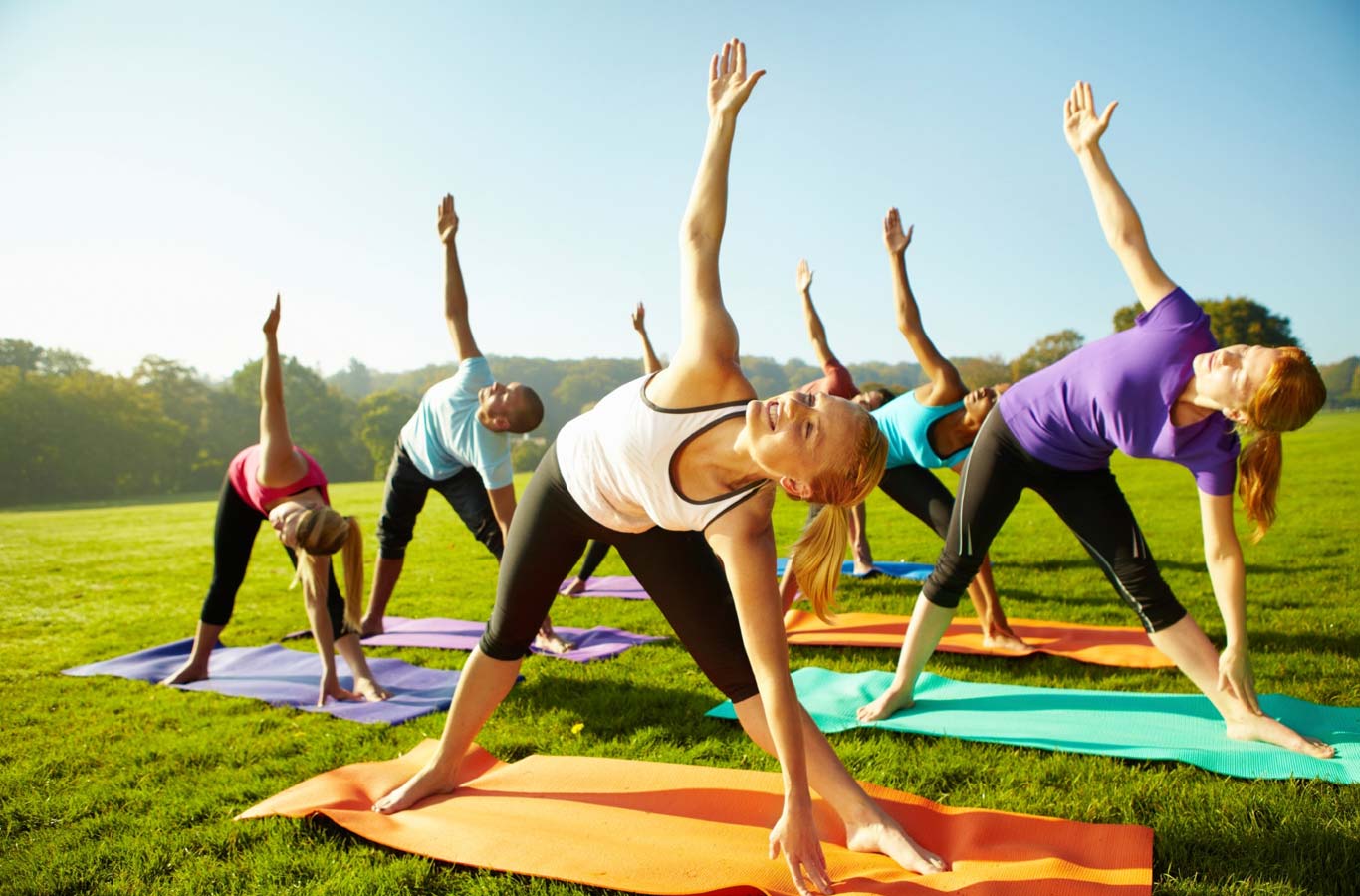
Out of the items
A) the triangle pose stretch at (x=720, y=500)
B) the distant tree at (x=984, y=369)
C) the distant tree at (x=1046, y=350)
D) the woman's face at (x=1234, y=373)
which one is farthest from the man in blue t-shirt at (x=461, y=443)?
the distant tree at (x=1046, y=350)

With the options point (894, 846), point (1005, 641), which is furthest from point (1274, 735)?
point (894, 846)

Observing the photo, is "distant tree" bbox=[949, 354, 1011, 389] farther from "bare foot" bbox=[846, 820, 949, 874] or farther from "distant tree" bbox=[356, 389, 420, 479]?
"bare foot" bbox=[846, 820, 949, 874]

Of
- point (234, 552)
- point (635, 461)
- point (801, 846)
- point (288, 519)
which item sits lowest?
point (801, 846)

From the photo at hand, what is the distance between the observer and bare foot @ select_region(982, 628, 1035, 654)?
5102 millimetres

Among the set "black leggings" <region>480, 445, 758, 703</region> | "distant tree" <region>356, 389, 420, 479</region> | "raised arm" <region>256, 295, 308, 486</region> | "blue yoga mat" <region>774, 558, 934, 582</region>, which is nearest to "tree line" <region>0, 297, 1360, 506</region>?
"distant tree" <region>356, 389, 420, 479</region>

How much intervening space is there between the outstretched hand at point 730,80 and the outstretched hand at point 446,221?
9.91ft

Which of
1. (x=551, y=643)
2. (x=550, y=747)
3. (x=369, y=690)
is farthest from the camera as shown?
(x=551, y=643)

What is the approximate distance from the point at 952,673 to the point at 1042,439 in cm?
181

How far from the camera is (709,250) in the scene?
241cm

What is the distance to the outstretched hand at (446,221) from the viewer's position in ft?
17.3

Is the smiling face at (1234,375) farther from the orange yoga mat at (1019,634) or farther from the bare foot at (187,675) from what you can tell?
A: the bare foot at (187,675)

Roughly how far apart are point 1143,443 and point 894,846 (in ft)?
6.30

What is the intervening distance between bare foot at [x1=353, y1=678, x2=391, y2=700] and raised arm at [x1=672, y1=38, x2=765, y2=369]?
11.1ft

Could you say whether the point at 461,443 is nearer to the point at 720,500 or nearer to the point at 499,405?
the point at 499,405
